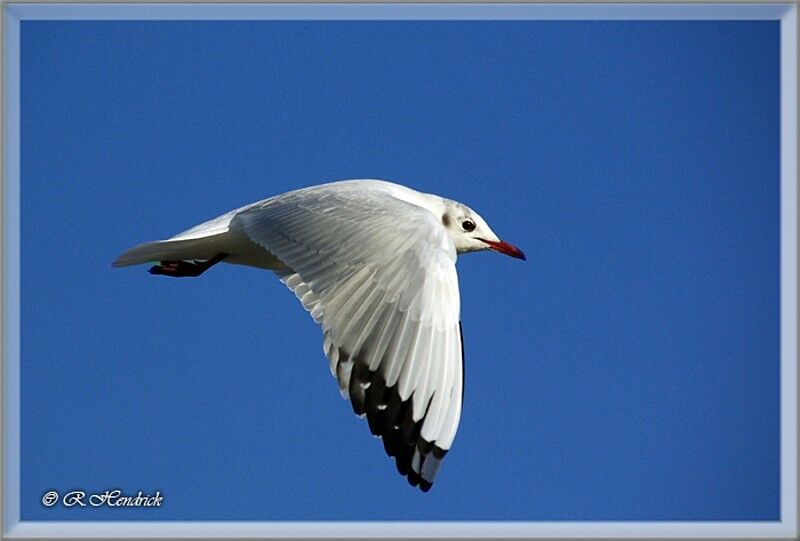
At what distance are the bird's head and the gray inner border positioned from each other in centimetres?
108

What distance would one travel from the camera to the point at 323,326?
13.6ft

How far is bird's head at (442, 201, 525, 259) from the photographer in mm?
5746

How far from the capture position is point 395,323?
411 centimetres

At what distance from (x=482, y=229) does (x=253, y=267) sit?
3.79ft

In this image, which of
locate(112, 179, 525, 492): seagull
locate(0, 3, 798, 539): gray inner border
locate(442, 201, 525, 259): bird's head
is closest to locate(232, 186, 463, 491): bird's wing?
locate(112, 179, 525, 492): seagull

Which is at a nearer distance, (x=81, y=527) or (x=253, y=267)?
(x=81, y=527)

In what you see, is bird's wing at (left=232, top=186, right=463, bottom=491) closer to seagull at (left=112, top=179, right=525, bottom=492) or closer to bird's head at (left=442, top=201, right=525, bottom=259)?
seagull at (left=112, top=179, right=525, bottom=492)

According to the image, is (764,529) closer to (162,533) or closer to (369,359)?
(369,359)
